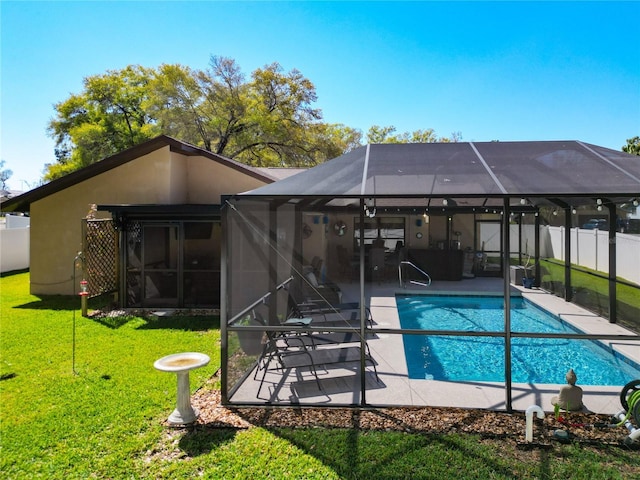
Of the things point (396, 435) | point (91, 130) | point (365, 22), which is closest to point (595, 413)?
point (396, 435)

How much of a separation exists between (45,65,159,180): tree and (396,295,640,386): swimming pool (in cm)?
2392

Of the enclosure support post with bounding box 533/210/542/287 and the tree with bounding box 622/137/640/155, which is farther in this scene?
Result: the tree with bounding box 622/137/640/155

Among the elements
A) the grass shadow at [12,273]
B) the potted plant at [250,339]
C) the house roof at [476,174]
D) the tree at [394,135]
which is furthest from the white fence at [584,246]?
the tree at [394,135]

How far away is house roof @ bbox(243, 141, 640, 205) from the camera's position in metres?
4.65

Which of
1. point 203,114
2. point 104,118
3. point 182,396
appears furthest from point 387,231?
point 104,118

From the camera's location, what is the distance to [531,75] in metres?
18.3

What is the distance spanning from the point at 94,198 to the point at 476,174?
34.7ft

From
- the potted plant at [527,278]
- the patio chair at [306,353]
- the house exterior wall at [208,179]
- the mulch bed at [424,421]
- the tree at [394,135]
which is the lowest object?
the mulch bed at [424,421]

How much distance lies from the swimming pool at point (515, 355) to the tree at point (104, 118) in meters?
23.9

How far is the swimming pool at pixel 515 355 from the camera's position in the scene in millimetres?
6219

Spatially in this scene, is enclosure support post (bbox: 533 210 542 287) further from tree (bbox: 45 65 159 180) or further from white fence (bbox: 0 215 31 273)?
tree (bbox: 45 65 159 180)

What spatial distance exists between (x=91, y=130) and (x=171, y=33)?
49.3 ft

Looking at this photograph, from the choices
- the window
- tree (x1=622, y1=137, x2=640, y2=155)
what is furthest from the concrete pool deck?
tree (x1=622, y1=137, x2=640, y2=155)

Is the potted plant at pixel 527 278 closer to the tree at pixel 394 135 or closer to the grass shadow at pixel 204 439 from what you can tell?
the grass shadow at pixel 204 439
